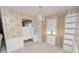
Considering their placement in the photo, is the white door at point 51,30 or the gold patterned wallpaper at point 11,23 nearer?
the gold patterned wallpaper at point 11,23

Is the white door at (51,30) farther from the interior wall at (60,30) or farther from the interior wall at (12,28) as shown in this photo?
the interior wall at (12,28)

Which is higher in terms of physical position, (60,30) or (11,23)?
(11,23)

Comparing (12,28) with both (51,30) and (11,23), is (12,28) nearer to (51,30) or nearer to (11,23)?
(11,23)

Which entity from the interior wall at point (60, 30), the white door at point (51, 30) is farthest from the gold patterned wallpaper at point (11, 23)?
the interior wall at point (60, 30)

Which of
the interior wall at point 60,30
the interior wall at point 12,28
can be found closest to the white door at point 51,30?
the interior wall at point 60,30

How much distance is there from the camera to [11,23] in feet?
4.66

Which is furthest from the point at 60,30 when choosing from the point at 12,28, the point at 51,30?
the point at 12,28

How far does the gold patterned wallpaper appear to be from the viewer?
4.54 ft

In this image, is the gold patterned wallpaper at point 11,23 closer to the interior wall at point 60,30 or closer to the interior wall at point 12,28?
the interior wall at point 12,28

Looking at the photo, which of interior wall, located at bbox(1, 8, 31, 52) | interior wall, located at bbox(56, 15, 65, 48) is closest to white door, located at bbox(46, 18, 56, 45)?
interior wall, located at bbox(56, 15, 65, 48)

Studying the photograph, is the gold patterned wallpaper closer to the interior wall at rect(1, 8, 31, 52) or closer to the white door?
the interior wall at rect(1, 8, 31, 52)

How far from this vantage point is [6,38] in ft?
4.67

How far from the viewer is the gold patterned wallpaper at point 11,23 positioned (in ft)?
4.54

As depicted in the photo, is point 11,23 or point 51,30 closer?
point 11,23
